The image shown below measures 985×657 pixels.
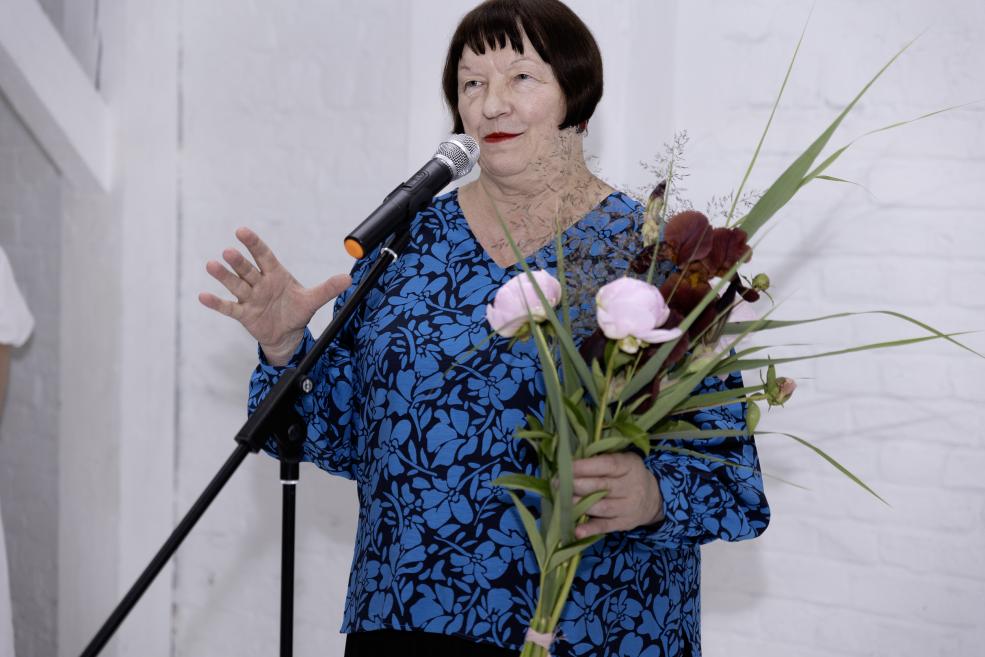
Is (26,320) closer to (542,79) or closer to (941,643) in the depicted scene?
(542,79)

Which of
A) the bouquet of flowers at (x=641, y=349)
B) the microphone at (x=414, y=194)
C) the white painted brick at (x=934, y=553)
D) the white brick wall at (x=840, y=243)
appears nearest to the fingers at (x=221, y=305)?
the microphone at (x=414, y=194)

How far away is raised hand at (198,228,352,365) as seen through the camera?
4.40ft

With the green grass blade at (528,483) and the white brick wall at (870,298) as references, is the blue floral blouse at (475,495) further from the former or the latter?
the white brick wall at (870,298)

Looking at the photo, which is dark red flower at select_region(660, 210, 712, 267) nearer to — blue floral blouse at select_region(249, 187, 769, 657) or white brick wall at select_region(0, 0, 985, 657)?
blue floral blouse at select_region(249, 187, 769, 657)

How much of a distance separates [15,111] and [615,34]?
1.85m

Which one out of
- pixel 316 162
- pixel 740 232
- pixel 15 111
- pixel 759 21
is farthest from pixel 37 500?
pixel 740 232

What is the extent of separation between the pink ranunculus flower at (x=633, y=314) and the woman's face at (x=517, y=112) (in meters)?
0.51

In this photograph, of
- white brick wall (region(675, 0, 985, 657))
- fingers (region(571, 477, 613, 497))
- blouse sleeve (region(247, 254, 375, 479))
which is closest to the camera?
fingers (region(571, 477, 613, 497))

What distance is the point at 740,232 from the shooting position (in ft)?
3.28

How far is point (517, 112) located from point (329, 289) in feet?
1.20

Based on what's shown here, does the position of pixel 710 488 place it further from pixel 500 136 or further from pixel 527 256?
pixel 500 136

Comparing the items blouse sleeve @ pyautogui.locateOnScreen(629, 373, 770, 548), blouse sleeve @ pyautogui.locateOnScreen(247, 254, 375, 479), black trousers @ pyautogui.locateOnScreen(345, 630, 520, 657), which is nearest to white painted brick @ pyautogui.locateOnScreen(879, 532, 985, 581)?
blouse sleeve @ pyautogui.locateOnScreen(629, 373, 770, 548)

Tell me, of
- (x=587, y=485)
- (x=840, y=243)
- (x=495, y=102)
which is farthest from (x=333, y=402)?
(x=840, y=243)

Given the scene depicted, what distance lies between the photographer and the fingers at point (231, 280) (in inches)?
51.6
